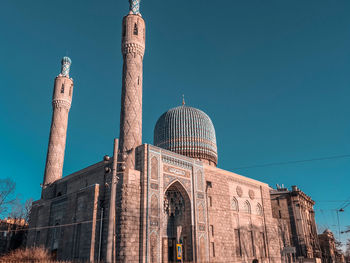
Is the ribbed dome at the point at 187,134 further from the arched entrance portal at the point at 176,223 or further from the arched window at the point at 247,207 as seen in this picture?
the arched entrance portal at the point at 176,223

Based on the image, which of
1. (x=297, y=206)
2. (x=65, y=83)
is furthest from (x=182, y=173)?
(x=297, y=206)

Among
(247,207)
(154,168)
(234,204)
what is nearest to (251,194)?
(247,207)

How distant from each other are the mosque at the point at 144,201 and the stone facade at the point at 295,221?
5016 mm

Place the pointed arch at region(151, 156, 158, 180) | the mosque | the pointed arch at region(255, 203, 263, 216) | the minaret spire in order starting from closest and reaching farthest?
the mosque, the pointed arch at region(151, 156, 158, 180), the minaret spire, the pointed arch at region(255, 203, 263, 216)

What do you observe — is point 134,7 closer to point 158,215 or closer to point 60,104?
point 60,104

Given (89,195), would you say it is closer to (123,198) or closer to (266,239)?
(123,198)

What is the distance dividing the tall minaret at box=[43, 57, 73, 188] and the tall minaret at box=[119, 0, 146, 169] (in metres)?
9.65

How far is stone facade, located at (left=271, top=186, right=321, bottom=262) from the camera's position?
35281 millimetres

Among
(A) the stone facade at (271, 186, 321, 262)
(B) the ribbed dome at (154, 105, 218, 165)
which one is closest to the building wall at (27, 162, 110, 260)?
(B) the ribbed dome at (154, 105, 218, 165)

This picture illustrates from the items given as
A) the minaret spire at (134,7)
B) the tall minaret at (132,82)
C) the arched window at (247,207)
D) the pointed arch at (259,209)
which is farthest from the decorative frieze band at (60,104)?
the pointed arch at (259,209)

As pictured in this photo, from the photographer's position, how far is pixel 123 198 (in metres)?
19.2

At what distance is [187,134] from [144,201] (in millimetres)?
13742

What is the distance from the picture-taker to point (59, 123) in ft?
100

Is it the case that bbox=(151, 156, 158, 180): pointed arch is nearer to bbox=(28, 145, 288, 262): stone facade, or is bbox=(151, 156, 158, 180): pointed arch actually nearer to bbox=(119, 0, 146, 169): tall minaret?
bbox=(28, 145, 288, 262): stone facade
